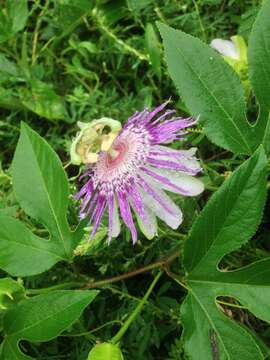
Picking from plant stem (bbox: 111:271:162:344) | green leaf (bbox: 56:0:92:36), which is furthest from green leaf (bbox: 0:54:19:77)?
plant stem (bbox: 111:271:162:344)

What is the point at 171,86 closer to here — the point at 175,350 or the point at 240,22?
the point at 240,22

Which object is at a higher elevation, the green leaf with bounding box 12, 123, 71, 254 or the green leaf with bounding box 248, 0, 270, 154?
the green leaf with bounding box 248, 0, 270, 154

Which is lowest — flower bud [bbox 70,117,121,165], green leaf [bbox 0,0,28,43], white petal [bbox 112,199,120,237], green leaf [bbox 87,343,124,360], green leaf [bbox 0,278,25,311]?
green leaf [bbox 87,343,124,360]

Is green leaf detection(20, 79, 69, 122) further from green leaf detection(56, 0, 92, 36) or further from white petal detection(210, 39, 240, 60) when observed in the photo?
white petal detection(210, 39, 240, 60)

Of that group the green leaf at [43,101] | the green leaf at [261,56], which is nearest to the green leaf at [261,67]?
the green leaf at [261,56]

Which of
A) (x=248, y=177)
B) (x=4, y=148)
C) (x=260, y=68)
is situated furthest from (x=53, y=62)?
(x=248, y=177)

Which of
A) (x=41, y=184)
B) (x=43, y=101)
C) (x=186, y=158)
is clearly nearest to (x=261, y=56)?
(x=186, y=158)

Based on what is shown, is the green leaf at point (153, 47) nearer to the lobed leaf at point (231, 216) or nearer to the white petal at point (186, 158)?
the white petal at point (186, 158)
